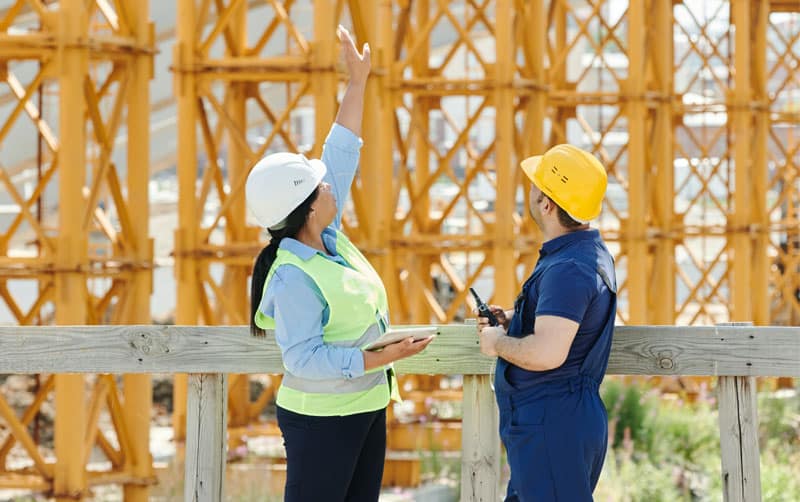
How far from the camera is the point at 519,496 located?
4.46 meters

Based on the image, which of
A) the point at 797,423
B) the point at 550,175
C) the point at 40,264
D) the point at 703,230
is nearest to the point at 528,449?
the point at 550,175

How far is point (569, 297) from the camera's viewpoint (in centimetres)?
423

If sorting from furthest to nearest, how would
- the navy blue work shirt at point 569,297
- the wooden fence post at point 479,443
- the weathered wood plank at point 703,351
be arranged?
the wooden fence post at point 479,443 → the weathered wood plank at point 703,351 → the navy blue work shirt at point 569,297

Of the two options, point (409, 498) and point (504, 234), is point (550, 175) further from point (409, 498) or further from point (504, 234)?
point (504, 234)

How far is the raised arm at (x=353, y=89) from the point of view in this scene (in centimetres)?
503

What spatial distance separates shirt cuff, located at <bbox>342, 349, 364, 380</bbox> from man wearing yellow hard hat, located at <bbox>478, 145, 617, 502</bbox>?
15.1 inches

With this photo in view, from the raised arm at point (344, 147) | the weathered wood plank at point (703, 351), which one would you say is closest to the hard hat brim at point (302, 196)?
the raised arm at point (344, 147)

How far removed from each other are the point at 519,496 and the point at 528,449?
0.17 m

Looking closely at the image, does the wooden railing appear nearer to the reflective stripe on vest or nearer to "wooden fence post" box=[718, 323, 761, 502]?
"wooden fence post" box=[718, 323, 761, 502]

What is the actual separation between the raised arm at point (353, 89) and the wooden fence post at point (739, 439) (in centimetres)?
141

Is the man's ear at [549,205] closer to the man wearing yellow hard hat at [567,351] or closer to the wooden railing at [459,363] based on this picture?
the man wearing yellow hard hat at [567,351]

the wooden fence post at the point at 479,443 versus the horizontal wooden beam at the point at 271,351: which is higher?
the horizontal wooden beam at the point at 271,351

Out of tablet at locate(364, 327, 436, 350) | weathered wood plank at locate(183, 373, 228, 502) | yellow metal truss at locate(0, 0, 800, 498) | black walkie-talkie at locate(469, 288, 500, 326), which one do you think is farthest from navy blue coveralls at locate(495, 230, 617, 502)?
yellow metal truss at locate(0, 0, 800, 498)

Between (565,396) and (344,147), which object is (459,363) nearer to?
(565,396)
